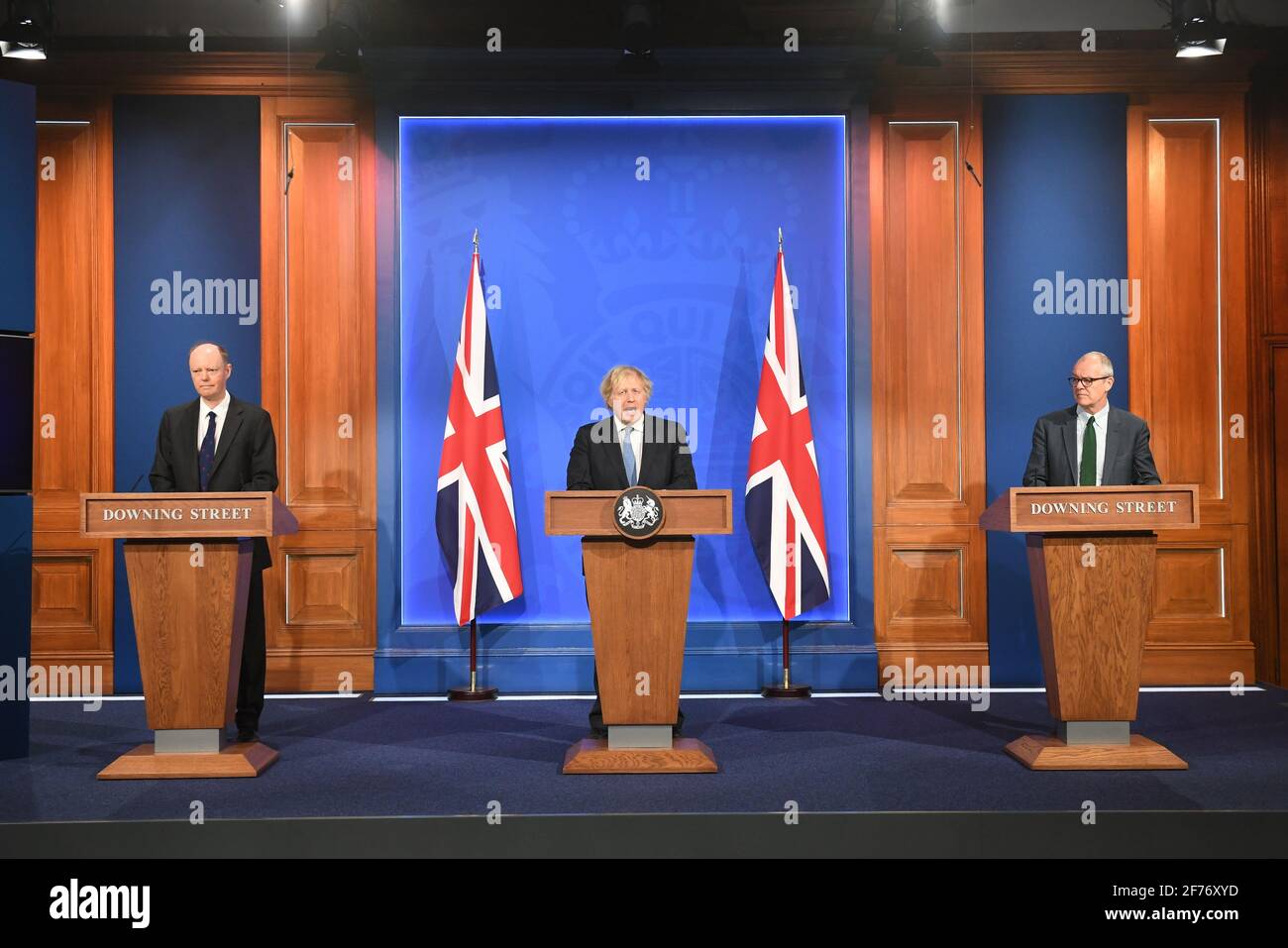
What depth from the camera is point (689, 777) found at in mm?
4020

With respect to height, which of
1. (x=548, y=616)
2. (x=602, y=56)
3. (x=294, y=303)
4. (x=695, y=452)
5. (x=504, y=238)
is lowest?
(x=548, y=616)

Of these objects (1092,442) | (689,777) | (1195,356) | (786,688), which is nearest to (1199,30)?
(1195,356)

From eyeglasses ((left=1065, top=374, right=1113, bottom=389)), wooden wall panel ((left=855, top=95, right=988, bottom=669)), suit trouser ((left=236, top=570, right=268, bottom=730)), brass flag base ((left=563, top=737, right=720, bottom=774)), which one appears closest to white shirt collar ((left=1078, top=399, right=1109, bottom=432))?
eyeglasses ((left=1065, top=374, right=1113, bottom=389))

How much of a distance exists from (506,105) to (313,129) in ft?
3.68

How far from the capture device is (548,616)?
5883 millimetres

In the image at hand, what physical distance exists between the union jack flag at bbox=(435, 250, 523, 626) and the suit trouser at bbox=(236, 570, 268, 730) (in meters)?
1.21

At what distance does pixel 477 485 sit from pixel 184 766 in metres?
2.06

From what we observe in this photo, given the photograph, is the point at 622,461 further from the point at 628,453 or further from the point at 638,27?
the point at 638,27

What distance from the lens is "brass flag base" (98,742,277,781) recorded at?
158 inches

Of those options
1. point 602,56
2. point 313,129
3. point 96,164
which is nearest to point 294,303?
point 313,129

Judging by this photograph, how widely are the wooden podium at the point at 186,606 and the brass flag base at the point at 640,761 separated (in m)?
1.27
